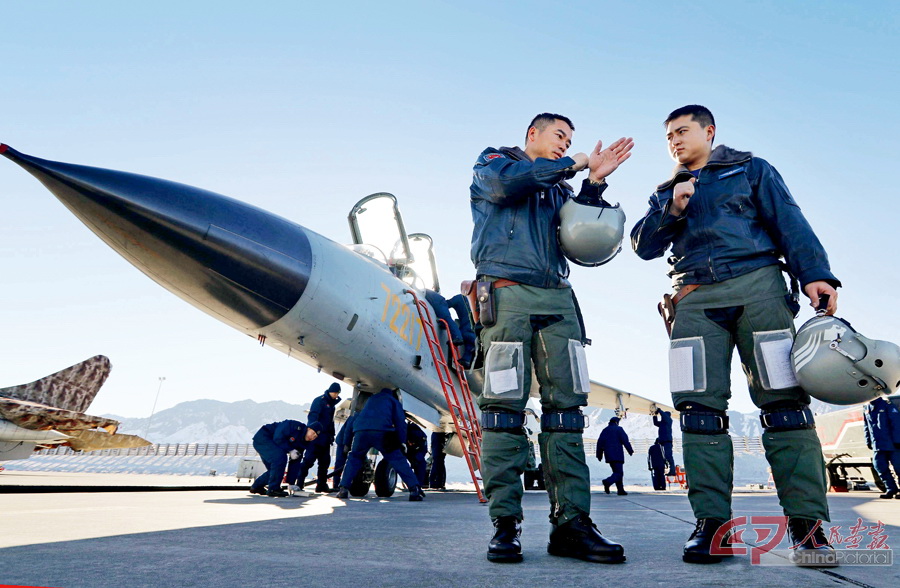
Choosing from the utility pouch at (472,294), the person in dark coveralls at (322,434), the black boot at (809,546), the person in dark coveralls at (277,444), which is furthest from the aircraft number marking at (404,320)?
the black boot at (809,546)

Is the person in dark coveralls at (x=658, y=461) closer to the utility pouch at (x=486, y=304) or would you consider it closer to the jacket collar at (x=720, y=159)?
the jacket collar at (x=720, y=159)

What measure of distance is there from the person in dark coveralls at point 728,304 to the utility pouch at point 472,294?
0.93 meters

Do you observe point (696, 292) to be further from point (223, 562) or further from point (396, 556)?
point (223, 562)

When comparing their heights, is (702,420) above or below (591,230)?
below

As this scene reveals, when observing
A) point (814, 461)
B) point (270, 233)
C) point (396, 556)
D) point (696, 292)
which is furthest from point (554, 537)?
point (270, 233)

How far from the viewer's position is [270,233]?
5.23 m

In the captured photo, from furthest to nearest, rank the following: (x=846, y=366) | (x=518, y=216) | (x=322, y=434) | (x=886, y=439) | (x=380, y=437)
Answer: (x=322, y=434)
(x=886, y=439)
(x=380, y=437)
(x=518, y=216)
(x=846, y=366)

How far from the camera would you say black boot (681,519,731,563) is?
2016 millimetres

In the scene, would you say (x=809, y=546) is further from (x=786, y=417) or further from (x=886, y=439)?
(x=886, y=439)

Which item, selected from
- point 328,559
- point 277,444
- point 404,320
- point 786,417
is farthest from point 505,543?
point 277,444

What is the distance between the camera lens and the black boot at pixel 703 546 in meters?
2.02

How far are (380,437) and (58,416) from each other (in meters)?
9.15

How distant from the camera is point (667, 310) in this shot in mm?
2867

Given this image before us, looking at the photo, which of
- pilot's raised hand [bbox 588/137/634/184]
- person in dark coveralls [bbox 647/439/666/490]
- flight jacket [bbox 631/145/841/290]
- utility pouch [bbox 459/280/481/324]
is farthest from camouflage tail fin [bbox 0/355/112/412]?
flight jacket [bbox 631/145/841/290]
